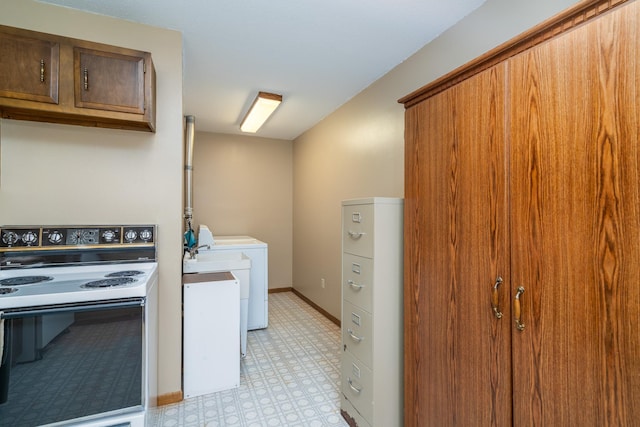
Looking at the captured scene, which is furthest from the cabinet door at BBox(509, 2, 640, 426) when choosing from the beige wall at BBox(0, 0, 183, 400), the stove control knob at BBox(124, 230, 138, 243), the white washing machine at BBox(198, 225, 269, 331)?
the white washing machine at BBox(198, 225, 269, 331)

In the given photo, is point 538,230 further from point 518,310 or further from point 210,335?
point 210,335

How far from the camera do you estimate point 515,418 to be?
1.01 metres

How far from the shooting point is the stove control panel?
5.62ft

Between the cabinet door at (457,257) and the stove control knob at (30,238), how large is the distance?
2.14 m

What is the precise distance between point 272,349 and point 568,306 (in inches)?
99.9

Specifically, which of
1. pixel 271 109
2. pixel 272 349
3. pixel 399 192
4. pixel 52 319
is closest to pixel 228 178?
pixel 271 109

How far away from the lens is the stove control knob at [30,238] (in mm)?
1727

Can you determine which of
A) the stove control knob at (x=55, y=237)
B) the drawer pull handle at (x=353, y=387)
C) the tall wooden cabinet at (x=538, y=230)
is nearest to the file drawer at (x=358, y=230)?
the tall wooden cabinet at (x=538, y=230)

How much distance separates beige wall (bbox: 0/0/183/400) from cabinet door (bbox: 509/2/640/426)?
6.51ft

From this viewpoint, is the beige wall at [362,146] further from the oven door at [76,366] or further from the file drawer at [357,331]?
the oven door at [76,366]

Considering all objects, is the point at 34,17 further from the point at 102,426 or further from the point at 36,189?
the point at 102,426

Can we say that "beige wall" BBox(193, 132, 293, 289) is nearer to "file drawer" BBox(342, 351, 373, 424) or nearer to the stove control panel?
the stove control panel

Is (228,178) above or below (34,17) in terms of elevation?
below

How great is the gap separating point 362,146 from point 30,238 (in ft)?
8.41
